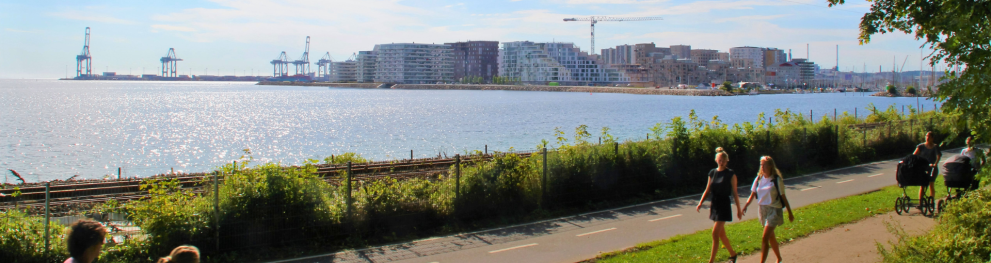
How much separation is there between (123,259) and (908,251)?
10.2 meters

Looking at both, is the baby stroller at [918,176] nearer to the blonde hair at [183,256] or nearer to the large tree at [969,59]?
the large tree at [969,59]

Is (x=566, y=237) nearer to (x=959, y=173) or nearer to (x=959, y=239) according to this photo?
(x=959, y=239)

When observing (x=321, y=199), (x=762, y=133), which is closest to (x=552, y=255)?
(x=321, y=199)

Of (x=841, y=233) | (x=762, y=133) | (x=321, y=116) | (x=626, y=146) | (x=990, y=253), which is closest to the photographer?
(x=990, y=253)

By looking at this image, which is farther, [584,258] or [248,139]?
[248,139]

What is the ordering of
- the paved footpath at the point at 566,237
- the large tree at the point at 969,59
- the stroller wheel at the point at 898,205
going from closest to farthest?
1. the large tree at the point at 969,59
2. the paved footpath at the point at 566,237
3. the stroller wheel at the point at 898,205

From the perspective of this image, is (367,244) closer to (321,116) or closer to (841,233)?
(841,233)

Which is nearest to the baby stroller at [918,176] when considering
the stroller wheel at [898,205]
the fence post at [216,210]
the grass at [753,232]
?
the stroller wheel at [898,205]

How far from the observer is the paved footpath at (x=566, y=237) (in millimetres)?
10281

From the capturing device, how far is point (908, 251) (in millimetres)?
7355

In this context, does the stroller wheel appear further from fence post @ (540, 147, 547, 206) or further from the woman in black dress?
fence post @ (540, 147, 547, 206)

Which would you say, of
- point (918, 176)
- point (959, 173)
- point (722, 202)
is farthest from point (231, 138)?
point (959, 173)

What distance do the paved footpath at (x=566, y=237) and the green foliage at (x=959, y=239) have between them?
4276mm

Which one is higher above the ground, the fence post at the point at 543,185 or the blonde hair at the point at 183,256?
the blonde hair at the point at 183,256
